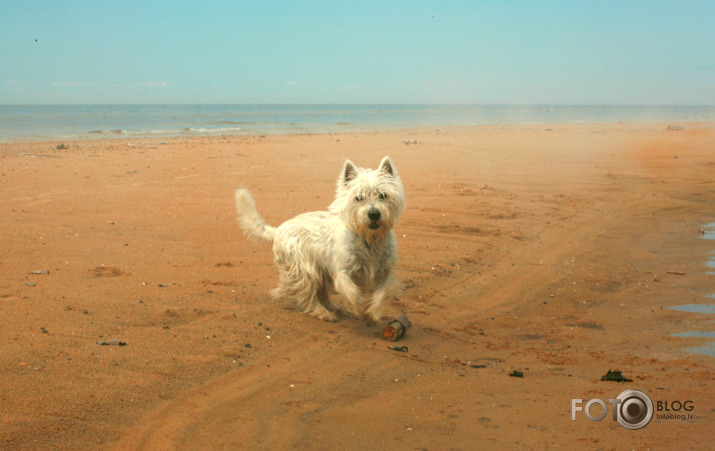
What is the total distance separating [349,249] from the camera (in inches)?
221

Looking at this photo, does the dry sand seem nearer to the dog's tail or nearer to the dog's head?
the dog's tail

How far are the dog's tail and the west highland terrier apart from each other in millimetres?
318

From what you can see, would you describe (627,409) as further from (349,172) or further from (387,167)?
(349,172)

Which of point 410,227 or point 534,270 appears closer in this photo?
point 534,270

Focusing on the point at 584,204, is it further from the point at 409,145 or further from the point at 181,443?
the point at 409,145

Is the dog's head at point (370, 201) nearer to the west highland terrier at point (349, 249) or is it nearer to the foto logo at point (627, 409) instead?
the west highland terrier at point (349, 249)

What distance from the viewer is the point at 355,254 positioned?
561cm

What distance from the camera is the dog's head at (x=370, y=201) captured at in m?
5.38

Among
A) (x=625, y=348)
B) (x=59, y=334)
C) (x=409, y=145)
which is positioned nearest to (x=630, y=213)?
(x=625, y=348)

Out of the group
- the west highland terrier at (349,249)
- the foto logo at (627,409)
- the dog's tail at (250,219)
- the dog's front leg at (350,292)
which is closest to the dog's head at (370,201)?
the west highland terrier at (349,249)

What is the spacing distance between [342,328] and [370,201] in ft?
4.13

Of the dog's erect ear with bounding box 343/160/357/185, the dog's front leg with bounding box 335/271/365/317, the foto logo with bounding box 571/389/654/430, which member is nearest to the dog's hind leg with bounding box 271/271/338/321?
the dog's front leg with bounding box 335/271/365/317

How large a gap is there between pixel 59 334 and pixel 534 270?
5.42 metres

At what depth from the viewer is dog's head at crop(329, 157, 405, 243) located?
538 cm
